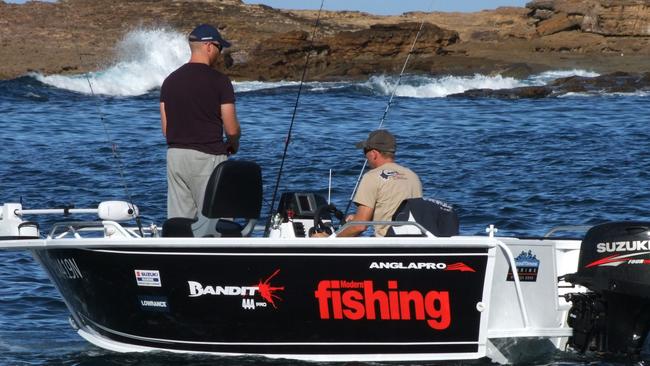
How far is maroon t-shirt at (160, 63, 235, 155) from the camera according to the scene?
7539mm

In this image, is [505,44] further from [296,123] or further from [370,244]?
[370,244]

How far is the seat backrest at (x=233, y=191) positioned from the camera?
7.39 m

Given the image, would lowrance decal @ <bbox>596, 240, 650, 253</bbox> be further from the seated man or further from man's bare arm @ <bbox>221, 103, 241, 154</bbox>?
man's bare arm @ <bbox>221, 103, 241, 154</bbox>

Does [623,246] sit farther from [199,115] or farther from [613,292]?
[199,115]

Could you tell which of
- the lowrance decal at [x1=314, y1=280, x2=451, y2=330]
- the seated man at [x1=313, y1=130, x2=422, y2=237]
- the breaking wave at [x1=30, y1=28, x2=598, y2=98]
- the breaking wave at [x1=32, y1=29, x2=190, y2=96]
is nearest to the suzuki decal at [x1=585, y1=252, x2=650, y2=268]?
the lowrance decal at [x1=314, y1=280, x2=451, y2=330]

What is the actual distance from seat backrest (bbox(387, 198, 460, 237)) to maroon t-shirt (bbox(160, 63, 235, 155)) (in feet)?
3.93

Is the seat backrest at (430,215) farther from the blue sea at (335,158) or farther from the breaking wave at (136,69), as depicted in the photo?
the breaking wave at (136,69)

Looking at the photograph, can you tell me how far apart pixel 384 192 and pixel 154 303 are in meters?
1.51

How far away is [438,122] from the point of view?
905 inches

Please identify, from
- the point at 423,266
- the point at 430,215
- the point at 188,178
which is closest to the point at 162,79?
the point at 188,178

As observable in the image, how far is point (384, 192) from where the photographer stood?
757cm

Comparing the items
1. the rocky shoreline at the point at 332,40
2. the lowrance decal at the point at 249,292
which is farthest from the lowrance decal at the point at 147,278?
the rocky shoreline at the point at 332,40

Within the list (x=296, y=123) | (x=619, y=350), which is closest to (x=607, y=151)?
(x=296, y=123)

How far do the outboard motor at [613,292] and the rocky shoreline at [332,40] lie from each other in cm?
2491
